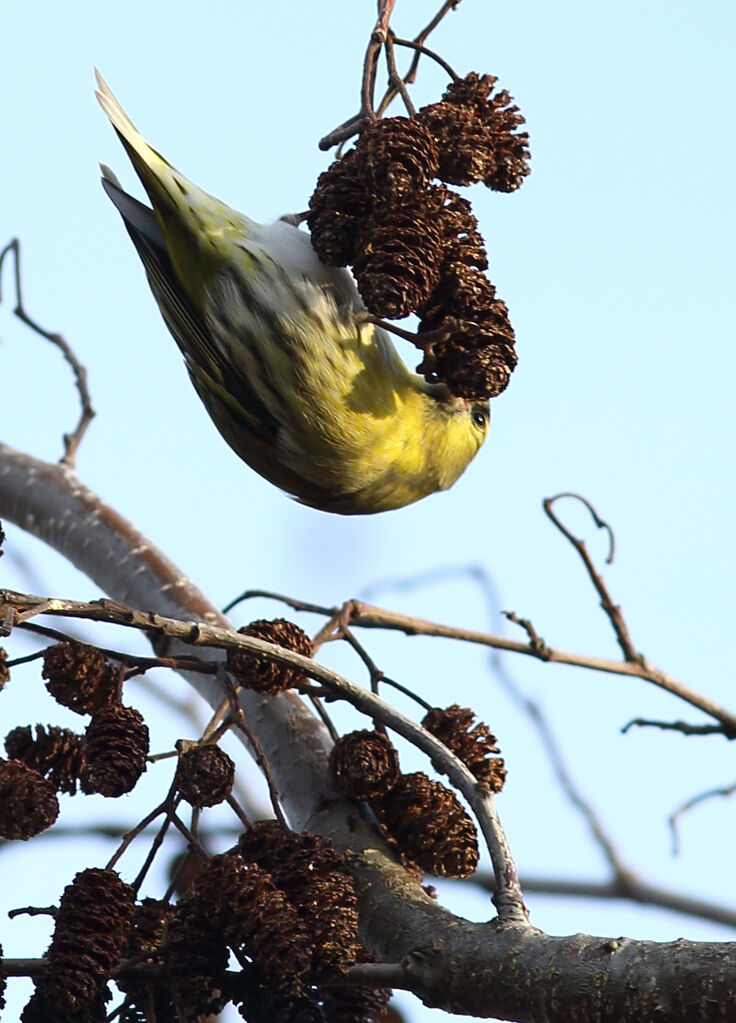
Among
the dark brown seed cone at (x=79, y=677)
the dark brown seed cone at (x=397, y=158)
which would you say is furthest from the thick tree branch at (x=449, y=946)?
the dark brown seed cone at (x=397, y=158)

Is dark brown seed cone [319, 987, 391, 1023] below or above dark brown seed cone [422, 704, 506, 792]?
below

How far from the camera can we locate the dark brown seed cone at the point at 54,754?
141 centimetres

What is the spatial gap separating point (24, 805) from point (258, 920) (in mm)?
248

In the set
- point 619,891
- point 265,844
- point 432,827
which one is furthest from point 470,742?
point 619,891

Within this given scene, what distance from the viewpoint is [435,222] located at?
68.5 inches

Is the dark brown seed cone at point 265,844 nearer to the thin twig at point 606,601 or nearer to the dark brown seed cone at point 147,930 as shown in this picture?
the dark brown seed cone at point 147,930

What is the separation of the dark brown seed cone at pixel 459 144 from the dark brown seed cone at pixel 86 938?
39.8 inches

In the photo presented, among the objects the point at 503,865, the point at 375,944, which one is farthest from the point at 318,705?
the point at 503,865

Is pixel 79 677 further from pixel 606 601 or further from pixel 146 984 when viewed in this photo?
pixel 606 601

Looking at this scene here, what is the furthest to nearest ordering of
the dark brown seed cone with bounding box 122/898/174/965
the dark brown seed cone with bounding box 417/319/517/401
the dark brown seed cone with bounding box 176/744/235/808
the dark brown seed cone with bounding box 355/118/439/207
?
the dark brown seed cone with bounding box 417/319/517/401
the dark brown seed cone with bounding box 355/118/439/207
the dark brown seed cone with bounding box 176/744/235/808
the dark brown seed cone with bounding box 122/898/174/965

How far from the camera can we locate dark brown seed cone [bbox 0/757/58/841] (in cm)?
123

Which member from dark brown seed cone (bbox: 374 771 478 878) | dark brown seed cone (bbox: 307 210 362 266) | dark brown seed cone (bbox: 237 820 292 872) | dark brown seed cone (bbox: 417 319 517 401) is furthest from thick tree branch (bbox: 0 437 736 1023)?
dark brown seed cone (bbox: 307 210 362 266)

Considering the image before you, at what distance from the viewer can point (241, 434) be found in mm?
2490

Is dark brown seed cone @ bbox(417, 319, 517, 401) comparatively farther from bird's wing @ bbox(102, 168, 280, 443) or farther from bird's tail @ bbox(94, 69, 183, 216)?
A: bird's tail @ bbox(94, 69, 183, 216)
